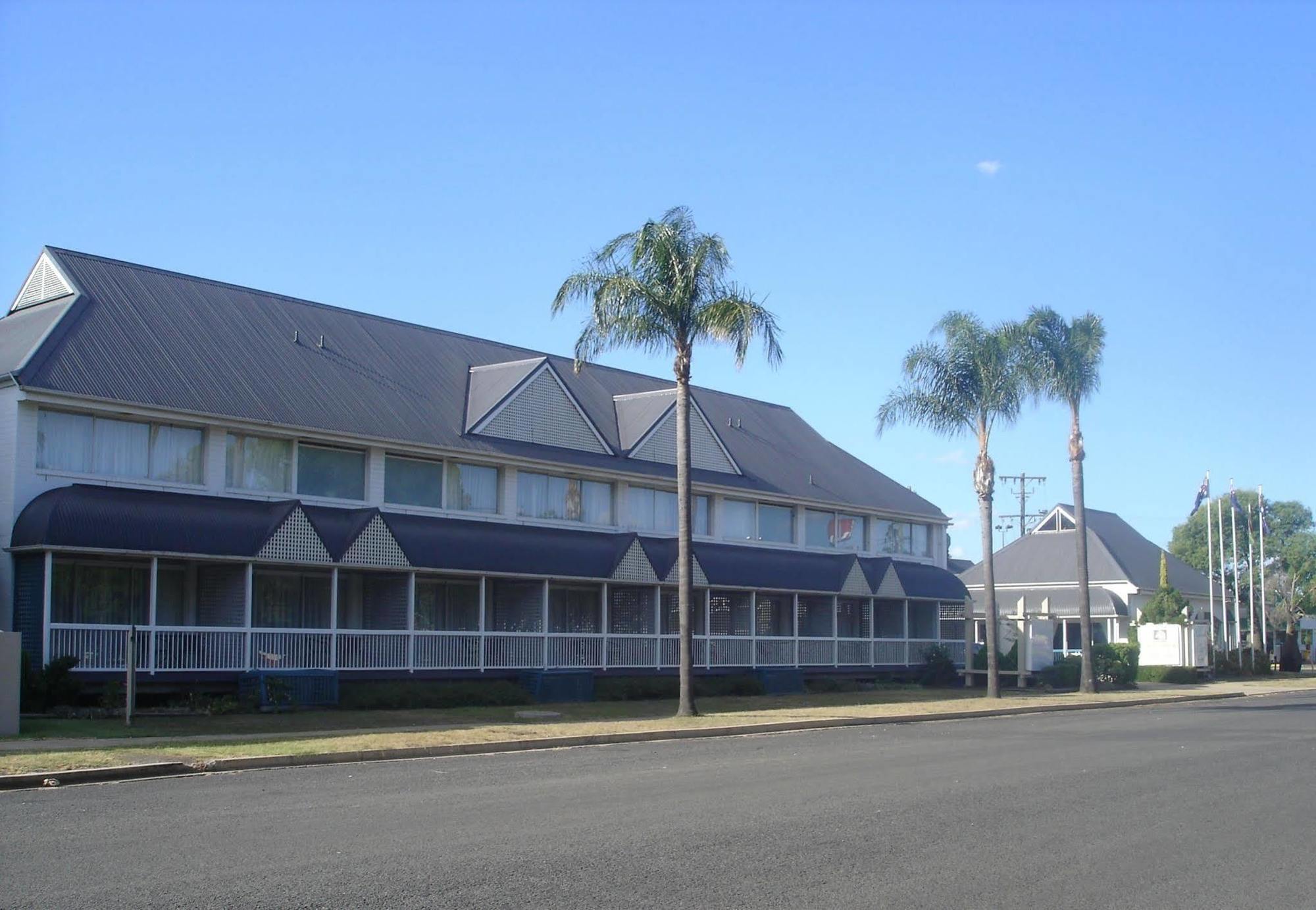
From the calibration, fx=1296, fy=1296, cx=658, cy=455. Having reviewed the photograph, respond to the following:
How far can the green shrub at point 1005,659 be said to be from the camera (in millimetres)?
47500

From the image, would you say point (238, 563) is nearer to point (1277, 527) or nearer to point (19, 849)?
point (19, 849)

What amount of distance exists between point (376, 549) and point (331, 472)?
8.16ft

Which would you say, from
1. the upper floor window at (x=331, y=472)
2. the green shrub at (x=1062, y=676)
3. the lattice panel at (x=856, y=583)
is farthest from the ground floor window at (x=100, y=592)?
the green shrub at (x=1062, y=676)

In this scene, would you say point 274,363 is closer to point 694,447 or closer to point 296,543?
point 296,543

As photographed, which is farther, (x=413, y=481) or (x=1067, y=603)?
(x=1067, y=603)

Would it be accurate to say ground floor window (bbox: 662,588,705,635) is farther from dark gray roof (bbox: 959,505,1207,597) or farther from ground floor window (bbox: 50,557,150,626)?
dark gray roof (bbox: 959,505,1207,597)

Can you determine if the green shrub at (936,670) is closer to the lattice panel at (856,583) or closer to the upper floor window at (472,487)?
the lattice panel at (856,583)

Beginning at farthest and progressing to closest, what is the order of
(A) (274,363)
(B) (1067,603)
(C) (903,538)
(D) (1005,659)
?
(B) (1067,603)
(C) (903,538)
(D) (1005,659)
(A) (274,363)

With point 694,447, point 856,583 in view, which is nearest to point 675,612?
point 694,447

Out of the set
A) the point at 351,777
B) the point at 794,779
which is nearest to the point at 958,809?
the point at 794,779

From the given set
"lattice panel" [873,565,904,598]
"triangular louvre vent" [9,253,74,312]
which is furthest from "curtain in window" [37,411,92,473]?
"lattice panel" [873,565,904,598]

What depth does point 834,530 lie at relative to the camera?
45.5 m

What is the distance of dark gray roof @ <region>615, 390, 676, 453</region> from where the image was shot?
39.0m

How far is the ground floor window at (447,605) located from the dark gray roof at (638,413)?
700 centimetres
